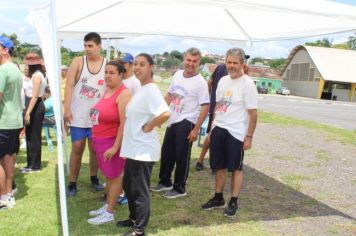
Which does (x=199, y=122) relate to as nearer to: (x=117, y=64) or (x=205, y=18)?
(x=117, y=64)

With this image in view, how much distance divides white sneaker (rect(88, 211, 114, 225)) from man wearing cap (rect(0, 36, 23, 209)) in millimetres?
1055

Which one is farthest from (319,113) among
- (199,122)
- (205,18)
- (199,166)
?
(199,122)

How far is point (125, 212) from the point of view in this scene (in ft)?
14.7

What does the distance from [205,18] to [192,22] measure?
0.25 metres

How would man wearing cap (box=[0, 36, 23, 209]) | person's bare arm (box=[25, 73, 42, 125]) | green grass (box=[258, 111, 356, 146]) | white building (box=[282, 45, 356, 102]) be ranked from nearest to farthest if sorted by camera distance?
man wearing cap (box=[0, 36, 23, 209]), person's bare arm (box=[25, 73, 42, 125]), green grass (box=[258, 111, 356, 146]), white building (box=[282, 45, 356, 102])

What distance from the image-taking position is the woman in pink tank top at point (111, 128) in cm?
382

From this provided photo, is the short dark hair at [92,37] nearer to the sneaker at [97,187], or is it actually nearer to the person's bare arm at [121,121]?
the person's bare arm at [121,121]

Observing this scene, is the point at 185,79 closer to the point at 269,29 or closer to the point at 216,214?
the point at 216,214

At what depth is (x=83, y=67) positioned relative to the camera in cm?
461

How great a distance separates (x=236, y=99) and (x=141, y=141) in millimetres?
1330

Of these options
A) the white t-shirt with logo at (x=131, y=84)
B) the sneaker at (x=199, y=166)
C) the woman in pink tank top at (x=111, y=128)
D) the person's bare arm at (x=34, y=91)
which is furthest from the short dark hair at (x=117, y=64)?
the sneaker at (x=199, y=166)

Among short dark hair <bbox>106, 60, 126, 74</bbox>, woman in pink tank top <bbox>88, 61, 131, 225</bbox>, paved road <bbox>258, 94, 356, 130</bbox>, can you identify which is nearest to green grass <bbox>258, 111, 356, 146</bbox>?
paved road <bbox>258, 94, 356, 130</bbox>

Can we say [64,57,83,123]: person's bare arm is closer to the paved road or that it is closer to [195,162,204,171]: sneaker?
[195,162,204,171]: sneaker

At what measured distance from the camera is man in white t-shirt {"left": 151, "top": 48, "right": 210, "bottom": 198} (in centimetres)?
481
